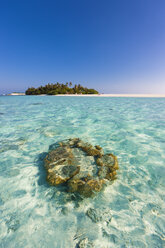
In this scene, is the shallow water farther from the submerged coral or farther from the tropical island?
the tropical island

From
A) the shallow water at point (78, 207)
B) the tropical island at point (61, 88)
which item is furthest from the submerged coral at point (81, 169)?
the tropical island at point (61, 88)

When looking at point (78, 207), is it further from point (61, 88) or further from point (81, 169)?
point (61, 88)

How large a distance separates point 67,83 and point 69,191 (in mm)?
72680

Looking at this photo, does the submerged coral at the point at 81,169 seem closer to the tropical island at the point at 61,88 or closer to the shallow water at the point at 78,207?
the shallow water at the point at 78,207

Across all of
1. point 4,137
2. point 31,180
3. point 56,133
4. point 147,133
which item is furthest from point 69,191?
point 147,133

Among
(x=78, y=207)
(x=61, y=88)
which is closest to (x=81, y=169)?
(x=78, y=207)

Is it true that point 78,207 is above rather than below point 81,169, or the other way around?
below

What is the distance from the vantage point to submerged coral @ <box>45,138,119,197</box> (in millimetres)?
2457

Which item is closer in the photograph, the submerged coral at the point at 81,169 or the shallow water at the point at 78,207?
the shallow water at the point at 78,207

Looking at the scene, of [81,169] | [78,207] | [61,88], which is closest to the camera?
[78,207]

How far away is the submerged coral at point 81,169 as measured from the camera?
2457 millimetres

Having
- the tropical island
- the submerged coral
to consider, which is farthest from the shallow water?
the tropical island

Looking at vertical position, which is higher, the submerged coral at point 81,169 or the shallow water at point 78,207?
the submerged coral at point 81,169

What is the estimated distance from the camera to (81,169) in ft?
9.74
